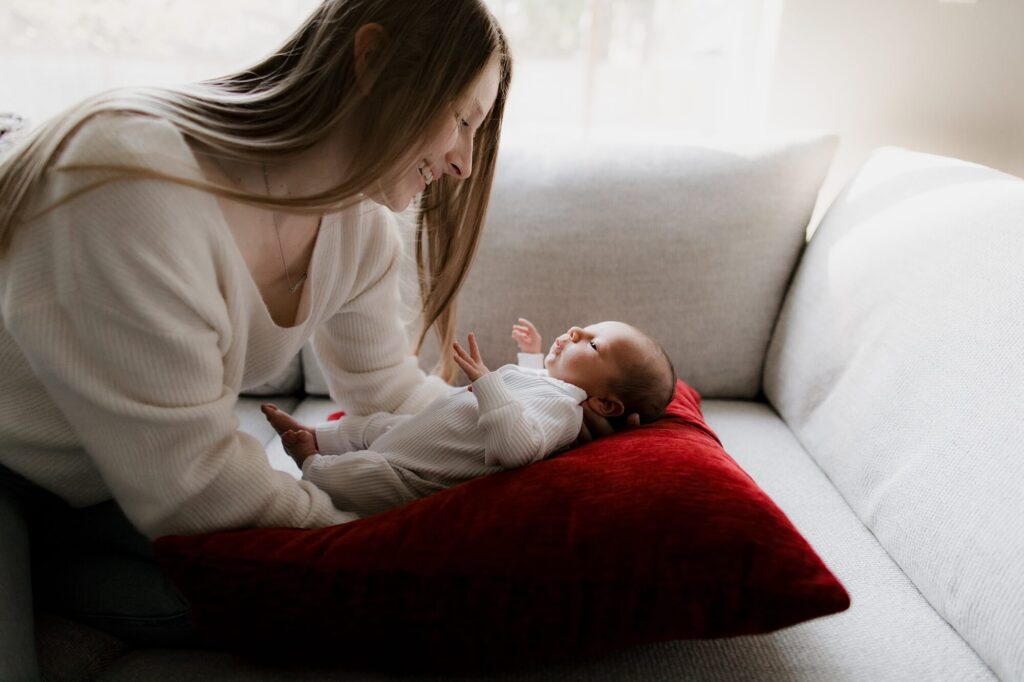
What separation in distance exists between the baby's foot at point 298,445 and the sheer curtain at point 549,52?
1033 millimetres

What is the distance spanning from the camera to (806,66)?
188 cm

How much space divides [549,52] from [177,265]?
4.59 feet

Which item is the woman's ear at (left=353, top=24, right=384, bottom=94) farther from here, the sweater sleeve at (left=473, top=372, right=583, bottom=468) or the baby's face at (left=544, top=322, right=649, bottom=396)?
the baby's face at (left=544, top=322, right=649, bottom=396)

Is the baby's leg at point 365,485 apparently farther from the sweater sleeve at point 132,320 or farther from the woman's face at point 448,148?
the woman's face at point 448,148

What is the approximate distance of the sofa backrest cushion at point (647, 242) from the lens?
155 cm

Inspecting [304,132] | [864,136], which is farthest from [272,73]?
[864,136]

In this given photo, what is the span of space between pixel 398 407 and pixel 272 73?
567mm

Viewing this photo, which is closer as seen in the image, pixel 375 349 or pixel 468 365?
pixel 468 365

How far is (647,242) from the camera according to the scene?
1.55 m

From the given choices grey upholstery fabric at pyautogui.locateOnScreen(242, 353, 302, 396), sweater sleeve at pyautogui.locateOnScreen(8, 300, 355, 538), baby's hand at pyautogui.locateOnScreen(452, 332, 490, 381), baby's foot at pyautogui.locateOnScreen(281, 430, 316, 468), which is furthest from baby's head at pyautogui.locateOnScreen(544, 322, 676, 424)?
grey upholstery fabric at pyautogui.locateOnScreen(242, 353, 302, 396)

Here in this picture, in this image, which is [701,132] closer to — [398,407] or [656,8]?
[656,8]

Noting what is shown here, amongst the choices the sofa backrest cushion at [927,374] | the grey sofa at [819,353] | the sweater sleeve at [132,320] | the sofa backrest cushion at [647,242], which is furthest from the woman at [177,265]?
the sofa backrest cushion at [927,374]

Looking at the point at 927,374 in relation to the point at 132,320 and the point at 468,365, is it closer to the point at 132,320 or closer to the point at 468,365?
the point at 468,365

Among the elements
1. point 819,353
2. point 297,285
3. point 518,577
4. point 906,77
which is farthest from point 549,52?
point 518,577
